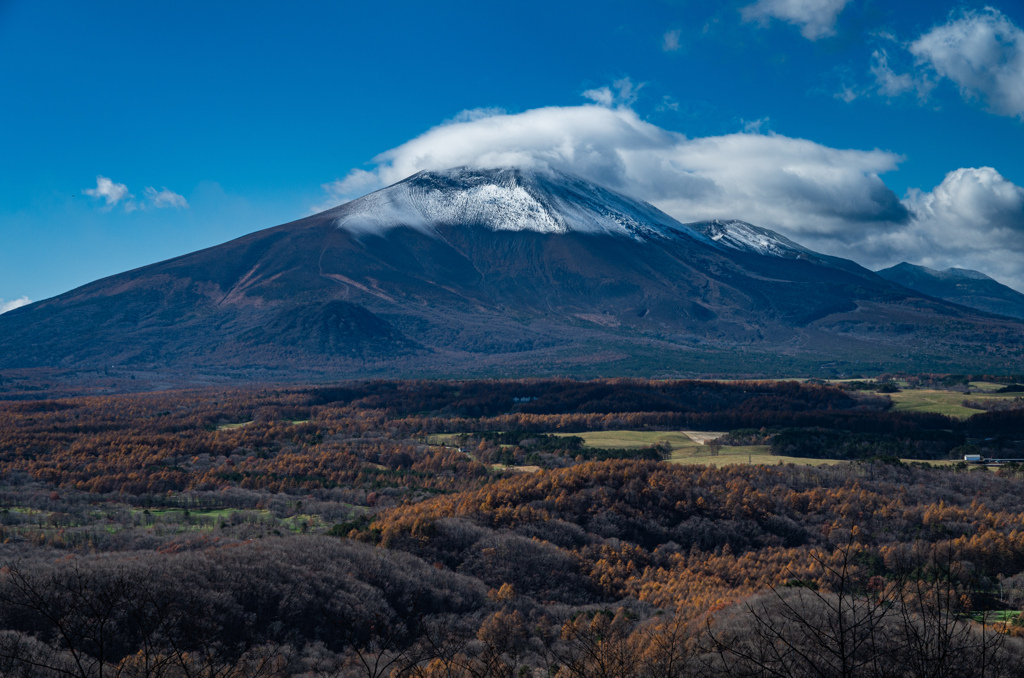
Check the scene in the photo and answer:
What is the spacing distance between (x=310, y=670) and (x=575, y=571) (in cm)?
2444

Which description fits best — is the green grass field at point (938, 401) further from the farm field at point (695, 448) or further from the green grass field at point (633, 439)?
the green grass field at point (633, 439)

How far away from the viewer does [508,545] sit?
55062mm

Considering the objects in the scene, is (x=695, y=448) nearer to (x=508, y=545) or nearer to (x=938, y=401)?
(x=508, y=545)

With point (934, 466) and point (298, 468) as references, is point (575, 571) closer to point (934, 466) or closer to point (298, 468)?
point (298, 468)

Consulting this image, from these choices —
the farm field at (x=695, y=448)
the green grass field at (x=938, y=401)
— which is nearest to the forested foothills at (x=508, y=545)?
the farm field at (x=695, y=448)

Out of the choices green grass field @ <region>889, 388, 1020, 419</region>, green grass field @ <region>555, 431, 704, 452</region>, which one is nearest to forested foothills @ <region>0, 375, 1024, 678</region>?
green grass field @ <region>555, 431, 704, 452</region>

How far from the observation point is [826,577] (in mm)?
47344

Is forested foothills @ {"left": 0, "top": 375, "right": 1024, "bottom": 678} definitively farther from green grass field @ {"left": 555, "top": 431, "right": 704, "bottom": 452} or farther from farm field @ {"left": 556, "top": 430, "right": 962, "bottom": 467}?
green grass field @ {"left": 555, "top": 431, "right": 704, "bottom": 452}

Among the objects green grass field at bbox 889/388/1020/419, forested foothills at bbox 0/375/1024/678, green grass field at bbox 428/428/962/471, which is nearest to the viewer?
forested foothills at bbox 0/375/1024/678

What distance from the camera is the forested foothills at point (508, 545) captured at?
83.7ft

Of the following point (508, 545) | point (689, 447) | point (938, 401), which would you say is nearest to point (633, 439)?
point (689, 447)

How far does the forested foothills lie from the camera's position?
25.5m

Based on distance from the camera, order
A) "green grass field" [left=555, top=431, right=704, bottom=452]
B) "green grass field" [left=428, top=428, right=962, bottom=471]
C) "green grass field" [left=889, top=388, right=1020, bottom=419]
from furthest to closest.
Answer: "green grass field" [left=889, top=388, right=1020, bottom=419] < "green grass field" [left=555, top=431, right=704, bottom=452] < "green grass field" [left=428, top=428, right=962, bottom=471]

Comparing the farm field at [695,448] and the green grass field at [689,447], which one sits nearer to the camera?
the farm field at [695,448]
